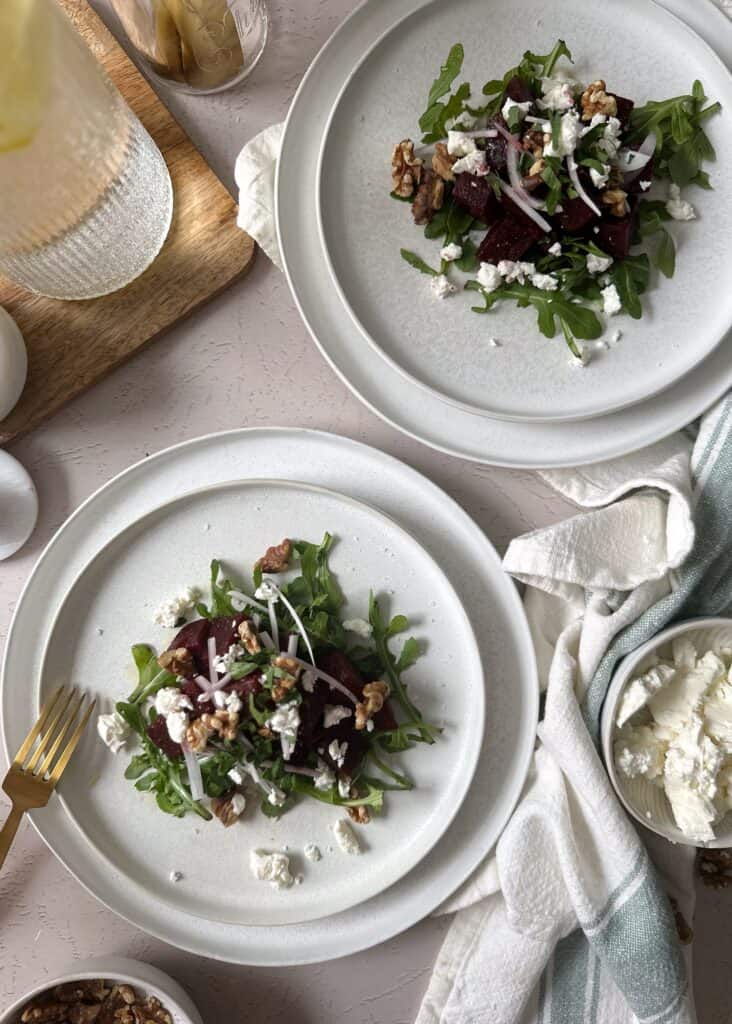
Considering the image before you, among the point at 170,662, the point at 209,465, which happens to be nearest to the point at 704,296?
the point at 209,465

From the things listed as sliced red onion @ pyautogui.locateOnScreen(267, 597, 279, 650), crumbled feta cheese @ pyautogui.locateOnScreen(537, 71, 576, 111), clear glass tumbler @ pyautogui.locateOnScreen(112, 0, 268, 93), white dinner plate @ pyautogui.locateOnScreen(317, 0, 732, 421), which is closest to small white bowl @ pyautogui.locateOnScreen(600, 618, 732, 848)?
Result: white dinner plate @ pyautogui.locateOnScreen(317, 0, 732, 421)

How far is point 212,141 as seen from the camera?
3.66ft

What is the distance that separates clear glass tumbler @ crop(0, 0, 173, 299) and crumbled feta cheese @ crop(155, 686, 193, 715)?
0.48m

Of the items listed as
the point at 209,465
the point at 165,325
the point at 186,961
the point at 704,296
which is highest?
the point at 165,325

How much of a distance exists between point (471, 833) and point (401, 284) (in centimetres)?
67

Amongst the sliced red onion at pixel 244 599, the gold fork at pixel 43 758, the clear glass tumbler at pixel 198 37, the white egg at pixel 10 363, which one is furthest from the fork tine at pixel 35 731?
the clear glass tumbler at pixel 198 37

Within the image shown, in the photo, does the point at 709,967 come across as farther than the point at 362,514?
Yes

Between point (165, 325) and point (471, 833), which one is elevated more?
point (165, 325)

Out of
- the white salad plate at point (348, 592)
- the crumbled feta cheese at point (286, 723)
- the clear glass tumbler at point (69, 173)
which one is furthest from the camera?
the white salad plate at point (348, 592)

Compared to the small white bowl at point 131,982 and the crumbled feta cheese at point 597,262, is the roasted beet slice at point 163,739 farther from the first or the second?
the crumbled feta cheese at point 597,262

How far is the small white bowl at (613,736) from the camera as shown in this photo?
98cm

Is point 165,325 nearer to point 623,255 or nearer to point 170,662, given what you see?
point 170,662

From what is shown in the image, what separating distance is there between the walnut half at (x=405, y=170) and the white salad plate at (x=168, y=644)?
1.19ft

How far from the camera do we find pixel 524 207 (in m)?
0.99
